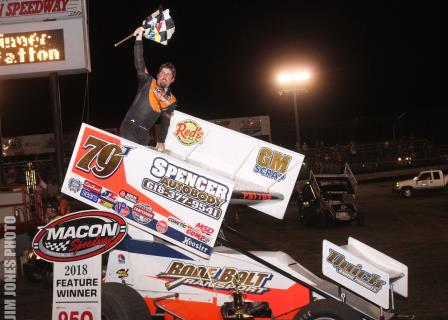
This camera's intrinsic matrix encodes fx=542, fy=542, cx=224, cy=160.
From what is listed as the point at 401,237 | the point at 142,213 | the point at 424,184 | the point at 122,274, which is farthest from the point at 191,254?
the point at 424,184

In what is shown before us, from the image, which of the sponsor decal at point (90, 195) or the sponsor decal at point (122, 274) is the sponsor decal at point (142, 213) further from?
the sponsor decal at point (122, 274)

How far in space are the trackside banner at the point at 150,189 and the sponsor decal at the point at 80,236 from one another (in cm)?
17

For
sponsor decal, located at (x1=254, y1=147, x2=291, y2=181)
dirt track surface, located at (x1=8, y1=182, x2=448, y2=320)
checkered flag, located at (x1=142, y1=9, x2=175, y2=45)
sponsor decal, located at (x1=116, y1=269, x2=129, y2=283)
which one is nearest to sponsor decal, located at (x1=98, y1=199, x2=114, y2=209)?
sponsor decal, located at (x1=116, y1=269, x2=129, y2=283)

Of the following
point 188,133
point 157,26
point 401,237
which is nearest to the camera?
point 157,26

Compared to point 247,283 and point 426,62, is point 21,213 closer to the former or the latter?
point 247,283

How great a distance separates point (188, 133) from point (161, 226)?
4.93 feet

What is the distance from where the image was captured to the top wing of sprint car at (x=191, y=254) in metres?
5.09

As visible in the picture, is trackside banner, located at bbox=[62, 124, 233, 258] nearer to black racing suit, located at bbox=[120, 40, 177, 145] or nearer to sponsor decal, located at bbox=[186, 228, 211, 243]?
sponsor decal, located at bbox=[186, 228, 211, 243]

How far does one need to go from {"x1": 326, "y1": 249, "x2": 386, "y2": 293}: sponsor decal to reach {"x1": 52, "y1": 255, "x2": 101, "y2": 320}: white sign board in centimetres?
218

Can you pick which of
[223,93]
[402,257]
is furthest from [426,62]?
[402,257]

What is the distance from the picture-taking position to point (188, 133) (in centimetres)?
630

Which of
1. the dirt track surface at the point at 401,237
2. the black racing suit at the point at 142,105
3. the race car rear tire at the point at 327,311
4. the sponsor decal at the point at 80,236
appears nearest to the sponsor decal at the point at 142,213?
the sponsor decal at the point at 80,236

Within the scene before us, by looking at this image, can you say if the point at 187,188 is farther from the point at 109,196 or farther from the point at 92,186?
the point at 92,186

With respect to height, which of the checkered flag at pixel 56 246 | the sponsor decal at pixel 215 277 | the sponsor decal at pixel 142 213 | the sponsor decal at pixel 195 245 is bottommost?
the sponsor decal at pixel 215 277
